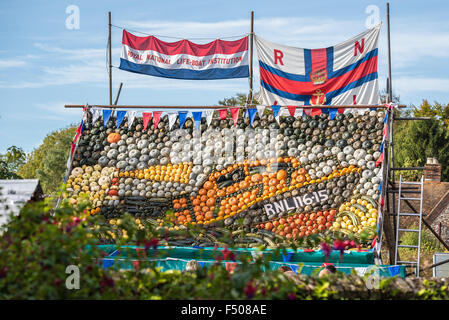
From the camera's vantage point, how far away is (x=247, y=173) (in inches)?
549

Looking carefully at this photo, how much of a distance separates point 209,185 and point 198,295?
8.66 meters

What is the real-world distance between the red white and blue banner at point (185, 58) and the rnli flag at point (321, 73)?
2.26ft

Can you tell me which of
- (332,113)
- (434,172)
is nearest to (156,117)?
(332,113)

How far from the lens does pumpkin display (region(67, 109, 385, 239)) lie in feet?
44.0

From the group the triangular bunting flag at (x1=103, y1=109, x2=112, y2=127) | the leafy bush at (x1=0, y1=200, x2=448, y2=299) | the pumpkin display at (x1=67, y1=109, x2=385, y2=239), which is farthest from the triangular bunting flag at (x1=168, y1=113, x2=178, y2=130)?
the leafy bush at (x1=0, y1=200, x2=448, y2=299)

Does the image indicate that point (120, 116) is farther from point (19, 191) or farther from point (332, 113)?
point (19, 191)

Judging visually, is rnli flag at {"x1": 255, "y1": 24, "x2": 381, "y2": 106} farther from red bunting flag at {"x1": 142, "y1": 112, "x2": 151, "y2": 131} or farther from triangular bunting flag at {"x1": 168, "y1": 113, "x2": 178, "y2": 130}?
red bunting flag at {"x1": 142, "y1": 112, "x2": 151, "y2": 131}

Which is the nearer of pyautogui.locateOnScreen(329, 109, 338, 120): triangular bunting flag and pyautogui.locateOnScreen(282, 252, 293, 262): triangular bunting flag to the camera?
pyautogui.locateOnScreen(282, 252, 293, 262): triangular bunting flag

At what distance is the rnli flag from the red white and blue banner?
2.26 feet

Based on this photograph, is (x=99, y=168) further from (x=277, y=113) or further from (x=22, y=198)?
(x=22, y=198)

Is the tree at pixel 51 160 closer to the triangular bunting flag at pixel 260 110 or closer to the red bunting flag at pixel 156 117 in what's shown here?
the red bunting flag at pixel 156 117

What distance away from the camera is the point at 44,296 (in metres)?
4.95

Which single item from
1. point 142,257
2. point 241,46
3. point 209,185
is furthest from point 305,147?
point 142,257

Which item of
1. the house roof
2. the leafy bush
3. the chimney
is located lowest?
the leafy bush
